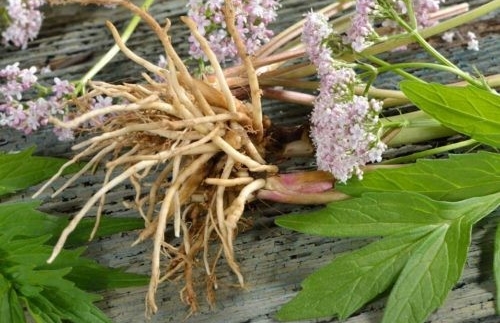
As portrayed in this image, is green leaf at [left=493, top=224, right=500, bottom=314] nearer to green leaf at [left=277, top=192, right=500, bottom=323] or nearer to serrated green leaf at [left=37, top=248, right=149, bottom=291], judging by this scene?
green leaf at [left=277, top=192, right=500, bottom=323]

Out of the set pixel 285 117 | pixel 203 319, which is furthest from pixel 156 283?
pixel 285 117

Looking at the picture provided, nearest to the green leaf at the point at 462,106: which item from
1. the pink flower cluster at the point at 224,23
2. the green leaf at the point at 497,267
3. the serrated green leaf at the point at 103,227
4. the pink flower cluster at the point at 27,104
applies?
the green leaf at the point at 497,267

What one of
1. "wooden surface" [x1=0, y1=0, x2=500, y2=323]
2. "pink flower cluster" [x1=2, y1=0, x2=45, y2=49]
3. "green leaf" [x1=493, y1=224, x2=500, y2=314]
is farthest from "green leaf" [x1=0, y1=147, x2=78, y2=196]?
"green leaf" [x1=493, y1=224, x2=500, y2=314]

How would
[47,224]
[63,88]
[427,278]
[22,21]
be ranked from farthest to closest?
[22,21] → [63,88] → [47,224] → [427,278]

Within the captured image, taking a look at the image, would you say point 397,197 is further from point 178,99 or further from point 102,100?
point 102,100

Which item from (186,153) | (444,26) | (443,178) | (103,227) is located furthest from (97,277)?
(444,26)

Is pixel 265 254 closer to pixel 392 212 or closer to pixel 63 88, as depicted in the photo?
pixel 392 212
